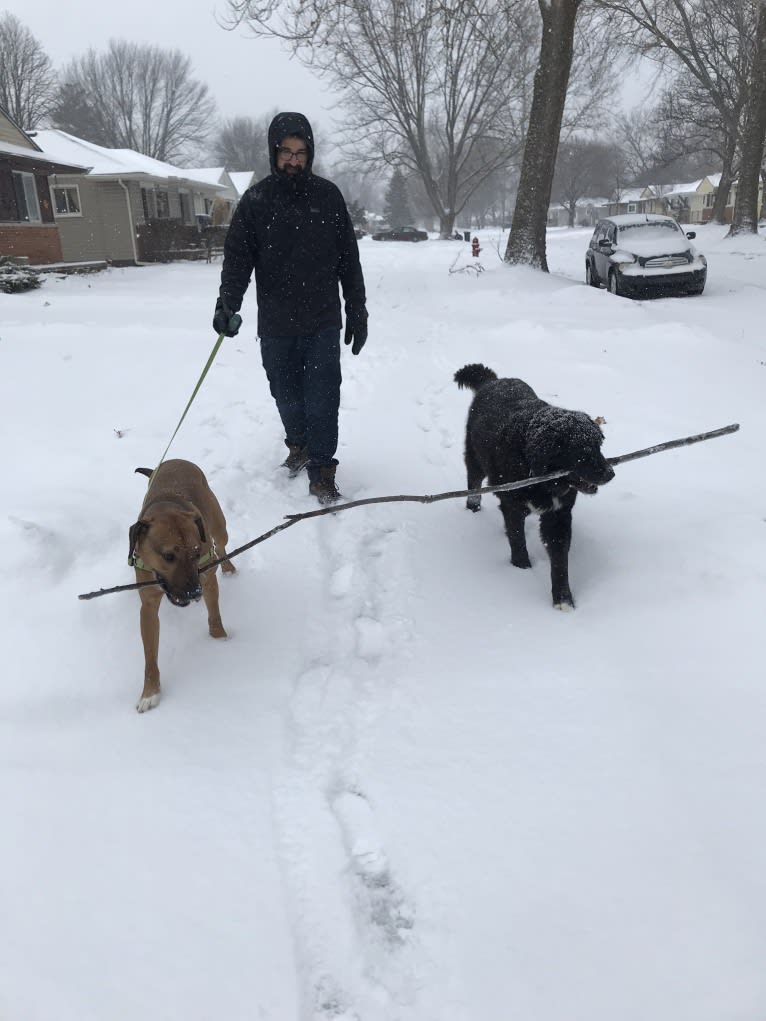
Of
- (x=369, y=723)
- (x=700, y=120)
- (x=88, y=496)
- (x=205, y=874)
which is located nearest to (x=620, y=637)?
(x=369, y=723)

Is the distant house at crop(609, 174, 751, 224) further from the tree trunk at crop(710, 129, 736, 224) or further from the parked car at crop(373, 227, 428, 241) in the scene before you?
the parked car at crop(373, 227, 428, 241)

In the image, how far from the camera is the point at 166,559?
2.61m

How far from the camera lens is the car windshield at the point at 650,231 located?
1416cm

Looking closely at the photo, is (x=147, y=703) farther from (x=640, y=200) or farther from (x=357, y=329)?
(x=640, y=200)

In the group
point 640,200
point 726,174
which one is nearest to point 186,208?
point 726,174

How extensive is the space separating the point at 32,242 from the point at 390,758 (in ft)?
64.6

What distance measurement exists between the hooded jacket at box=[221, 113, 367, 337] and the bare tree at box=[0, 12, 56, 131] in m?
55.0

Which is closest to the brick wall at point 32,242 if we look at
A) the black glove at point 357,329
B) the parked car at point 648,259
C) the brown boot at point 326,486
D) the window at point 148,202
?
the window at point 148,202

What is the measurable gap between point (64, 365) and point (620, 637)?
672 centimetres

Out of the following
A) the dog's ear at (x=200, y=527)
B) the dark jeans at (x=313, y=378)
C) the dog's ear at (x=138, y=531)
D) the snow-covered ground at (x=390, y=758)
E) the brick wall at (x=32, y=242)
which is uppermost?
the brick wall at (x=32, y=242)

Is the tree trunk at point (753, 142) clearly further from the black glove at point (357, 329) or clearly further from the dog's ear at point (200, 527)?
the dog's ear at point (200, 527)

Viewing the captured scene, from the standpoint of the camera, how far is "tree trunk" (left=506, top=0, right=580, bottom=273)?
1265cm

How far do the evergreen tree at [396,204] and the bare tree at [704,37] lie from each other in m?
53.4

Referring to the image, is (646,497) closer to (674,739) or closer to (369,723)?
(674,739)
